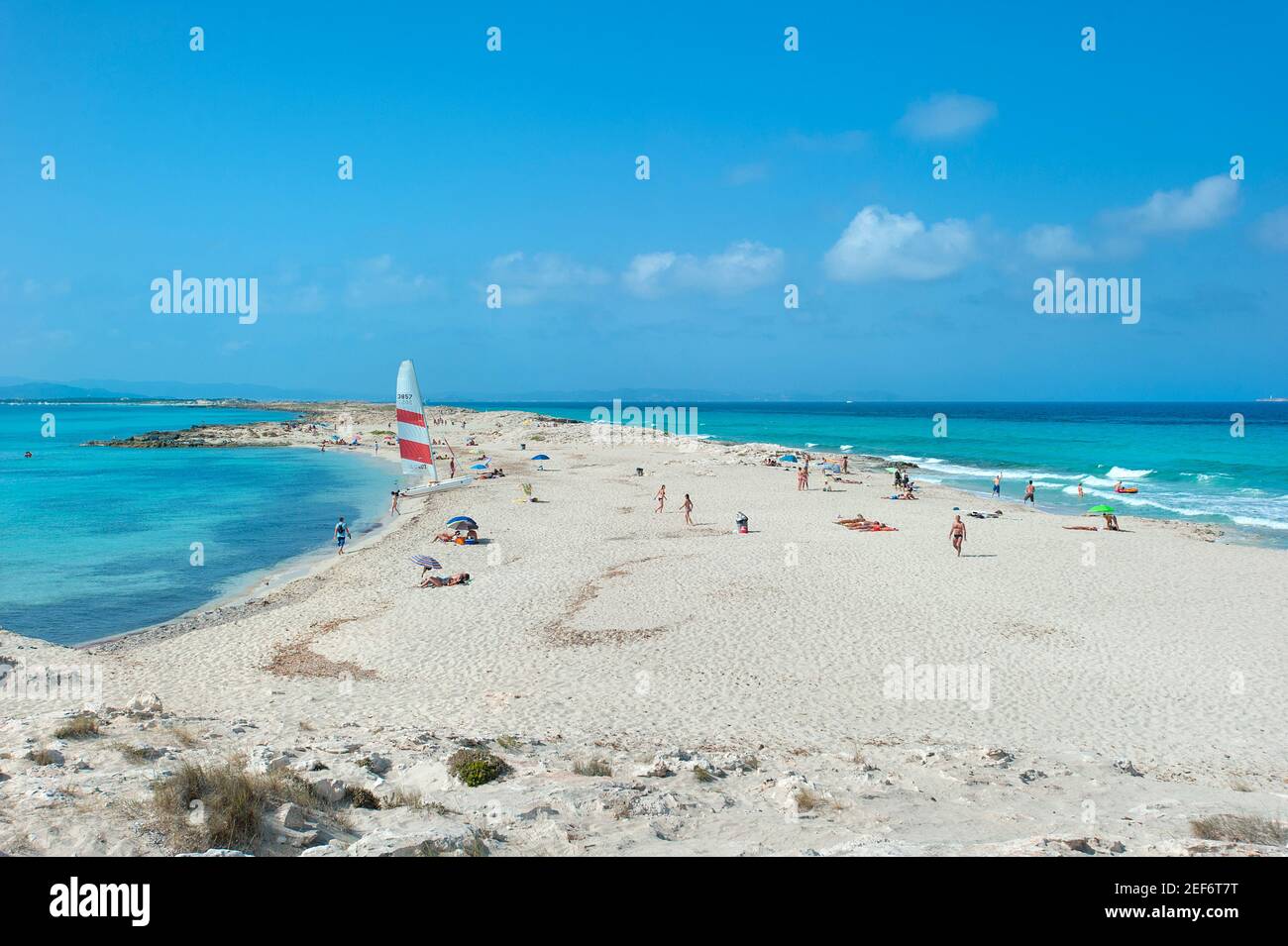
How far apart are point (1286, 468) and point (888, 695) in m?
50.5

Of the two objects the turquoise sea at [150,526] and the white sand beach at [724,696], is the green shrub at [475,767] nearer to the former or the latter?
the white sand beach at [724,696]

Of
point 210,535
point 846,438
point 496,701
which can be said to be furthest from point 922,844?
point 846,438

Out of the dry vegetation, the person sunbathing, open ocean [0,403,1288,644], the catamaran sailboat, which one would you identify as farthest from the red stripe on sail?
the dry vegetation

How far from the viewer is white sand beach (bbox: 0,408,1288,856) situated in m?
6.18

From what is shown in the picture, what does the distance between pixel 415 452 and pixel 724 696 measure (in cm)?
2240

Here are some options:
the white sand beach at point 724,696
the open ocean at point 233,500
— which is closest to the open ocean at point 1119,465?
the open ocean at point 233,500

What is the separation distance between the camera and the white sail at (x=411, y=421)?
2908 centimetres

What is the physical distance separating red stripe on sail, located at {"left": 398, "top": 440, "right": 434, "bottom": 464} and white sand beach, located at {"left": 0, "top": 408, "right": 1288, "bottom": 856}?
20.0 feet

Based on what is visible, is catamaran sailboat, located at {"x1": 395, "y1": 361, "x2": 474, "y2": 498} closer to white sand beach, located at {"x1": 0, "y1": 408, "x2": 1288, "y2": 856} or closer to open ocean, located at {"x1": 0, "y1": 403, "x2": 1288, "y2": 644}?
open ocean, located at {"x1": 0, "y1": 403, "x2": 1288, "y2": 644}

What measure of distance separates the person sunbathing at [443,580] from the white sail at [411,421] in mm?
11263

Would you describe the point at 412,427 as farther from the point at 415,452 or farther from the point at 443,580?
the point at 443,580

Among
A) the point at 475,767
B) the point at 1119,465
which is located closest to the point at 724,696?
the point at 475,767

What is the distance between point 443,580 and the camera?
1848 centimetres

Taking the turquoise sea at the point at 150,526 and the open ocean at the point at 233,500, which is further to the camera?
the open ocean at the point at 233,500
